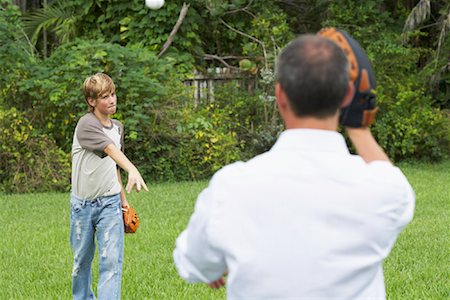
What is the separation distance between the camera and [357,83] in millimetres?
2018

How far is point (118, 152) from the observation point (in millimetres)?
4656

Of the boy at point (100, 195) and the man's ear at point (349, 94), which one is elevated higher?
the man's ear at point (349, 94)

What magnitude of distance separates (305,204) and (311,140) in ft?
0.50

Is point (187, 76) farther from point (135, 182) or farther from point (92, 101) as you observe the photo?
point (135, 182)

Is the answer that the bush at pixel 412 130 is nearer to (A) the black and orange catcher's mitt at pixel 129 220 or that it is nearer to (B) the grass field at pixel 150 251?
(B) the grass field at pixel 150 251

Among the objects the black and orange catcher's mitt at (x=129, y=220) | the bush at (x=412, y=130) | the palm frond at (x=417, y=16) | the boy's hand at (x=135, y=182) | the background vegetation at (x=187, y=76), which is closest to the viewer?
the boy's hand at (x=135, y=182)

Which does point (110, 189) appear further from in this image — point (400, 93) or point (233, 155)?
point (400, 93)

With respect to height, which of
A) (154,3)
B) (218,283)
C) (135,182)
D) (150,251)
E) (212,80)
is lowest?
(212,80)

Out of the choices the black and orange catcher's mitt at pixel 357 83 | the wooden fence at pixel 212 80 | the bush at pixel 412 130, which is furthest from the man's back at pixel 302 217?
the bush at pixel 412 130

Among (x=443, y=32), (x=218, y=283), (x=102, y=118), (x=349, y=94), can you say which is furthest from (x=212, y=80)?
(x=349, y=94)

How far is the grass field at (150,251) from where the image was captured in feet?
19.4

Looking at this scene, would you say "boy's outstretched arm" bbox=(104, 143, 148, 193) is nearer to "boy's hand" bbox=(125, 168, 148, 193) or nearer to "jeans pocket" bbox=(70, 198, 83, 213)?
"boy's hand" bbox=(125, 168, 148, 193)

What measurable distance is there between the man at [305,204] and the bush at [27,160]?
34.7ft

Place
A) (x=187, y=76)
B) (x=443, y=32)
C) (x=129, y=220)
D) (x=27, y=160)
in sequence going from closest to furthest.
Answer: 1. (x=129, y=220)
2. (x=27, y=160)
3. (x=187, y=76)
4. (x=443, y=32)
